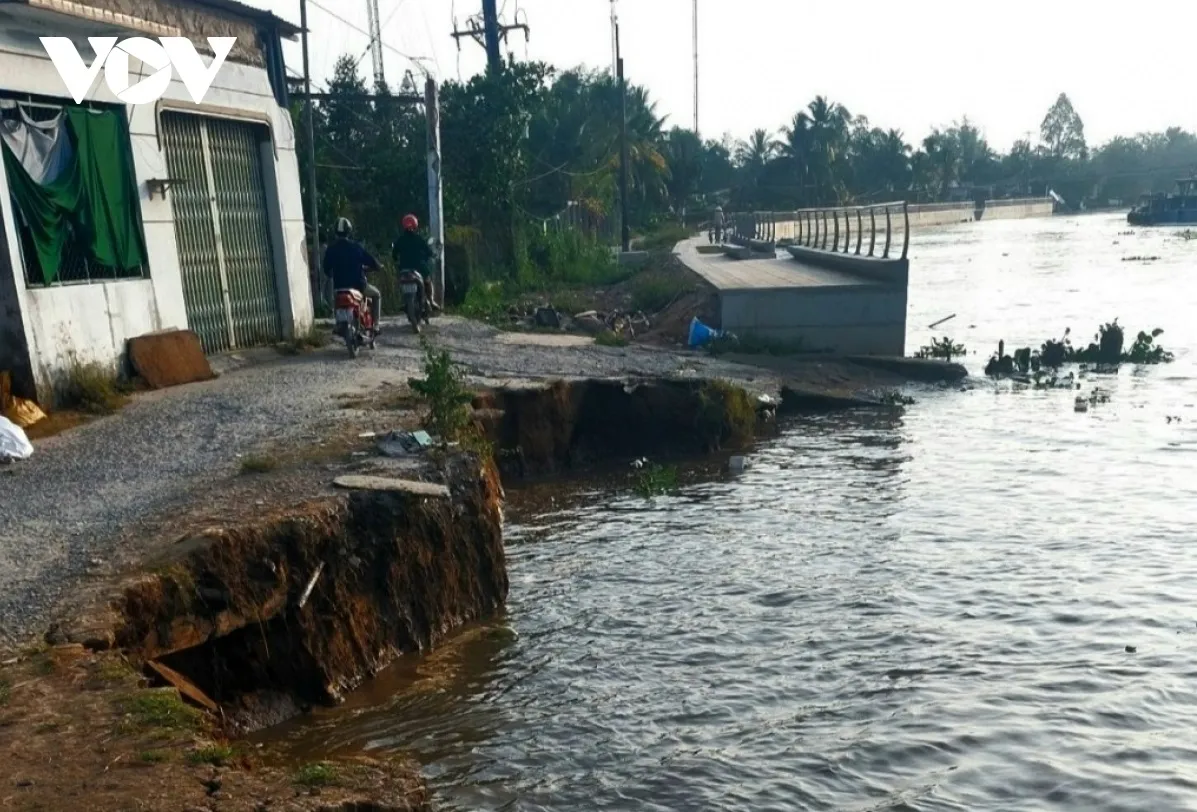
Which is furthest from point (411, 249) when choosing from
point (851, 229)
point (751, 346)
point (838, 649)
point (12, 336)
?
point (851, 229)

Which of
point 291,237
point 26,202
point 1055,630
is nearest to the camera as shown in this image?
point 1055,630

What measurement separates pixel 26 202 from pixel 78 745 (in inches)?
274

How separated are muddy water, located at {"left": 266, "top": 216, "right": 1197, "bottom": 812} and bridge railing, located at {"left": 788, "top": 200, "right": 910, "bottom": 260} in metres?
7.37

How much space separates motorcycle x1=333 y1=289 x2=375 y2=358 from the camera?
13.5m

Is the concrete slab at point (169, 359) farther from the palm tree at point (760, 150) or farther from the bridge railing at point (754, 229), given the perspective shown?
the palm tree at point (760, 150)

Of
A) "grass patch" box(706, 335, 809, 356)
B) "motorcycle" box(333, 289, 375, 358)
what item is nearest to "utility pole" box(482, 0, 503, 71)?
"grass patch" box(706, 335, 809, 356)

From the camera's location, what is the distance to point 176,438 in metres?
9.30

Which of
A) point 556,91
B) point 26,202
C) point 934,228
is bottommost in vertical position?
point 934,228

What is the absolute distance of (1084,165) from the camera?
427 feet

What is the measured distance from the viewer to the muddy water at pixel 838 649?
5.82 m

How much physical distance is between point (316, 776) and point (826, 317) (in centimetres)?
1512

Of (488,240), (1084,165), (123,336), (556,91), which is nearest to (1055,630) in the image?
(123,336)

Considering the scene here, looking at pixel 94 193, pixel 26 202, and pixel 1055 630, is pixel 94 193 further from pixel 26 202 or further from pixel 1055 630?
pixel 1055 630

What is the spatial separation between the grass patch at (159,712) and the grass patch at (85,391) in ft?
19.5
